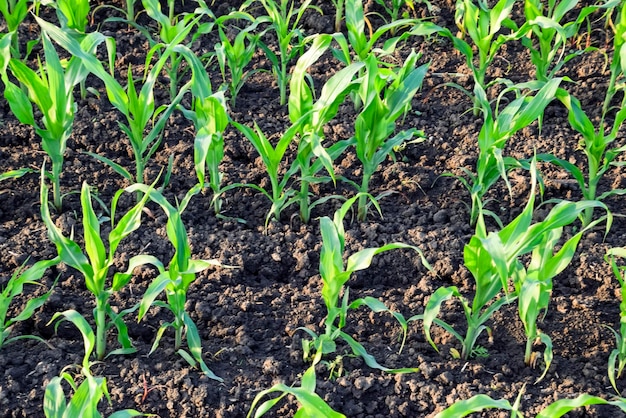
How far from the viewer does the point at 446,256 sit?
3.27 metres

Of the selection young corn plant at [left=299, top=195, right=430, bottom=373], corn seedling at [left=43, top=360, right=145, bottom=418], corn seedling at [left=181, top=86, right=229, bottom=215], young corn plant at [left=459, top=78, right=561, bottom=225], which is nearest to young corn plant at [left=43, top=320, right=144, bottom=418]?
corn seedling at [left=43, top=360, right=145, bottom=418]

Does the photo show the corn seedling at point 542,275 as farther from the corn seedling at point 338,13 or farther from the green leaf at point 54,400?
the corn seedling at point 338,13

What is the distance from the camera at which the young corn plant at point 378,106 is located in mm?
3160

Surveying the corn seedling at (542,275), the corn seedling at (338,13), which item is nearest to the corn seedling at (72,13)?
the corn seedling at (338,13)

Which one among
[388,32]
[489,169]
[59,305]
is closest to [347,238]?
[489,169]

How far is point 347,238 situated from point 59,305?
111 centimetres

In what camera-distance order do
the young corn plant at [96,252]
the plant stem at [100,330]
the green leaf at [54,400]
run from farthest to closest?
the plant stem at [100,330], the young corn plant at [96,252], the green leaf at [54,400]

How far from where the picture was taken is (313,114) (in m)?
3.21

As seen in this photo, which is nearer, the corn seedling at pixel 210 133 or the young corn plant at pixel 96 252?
the young corn plant at pixel 96 252

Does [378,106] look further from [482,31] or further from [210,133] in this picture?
[482,31]

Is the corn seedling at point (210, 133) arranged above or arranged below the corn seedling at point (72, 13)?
below

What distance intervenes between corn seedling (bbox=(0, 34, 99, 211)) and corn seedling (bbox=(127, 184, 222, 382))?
62 cm

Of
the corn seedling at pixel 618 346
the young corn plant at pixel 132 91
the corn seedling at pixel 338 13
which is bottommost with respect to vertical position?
the corn seedling at pixel 618 346

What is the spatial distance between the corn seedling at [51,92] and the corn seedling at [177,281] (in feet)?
2.04
